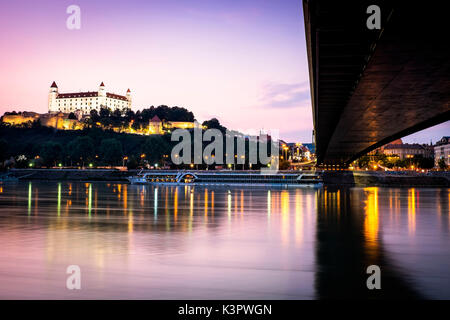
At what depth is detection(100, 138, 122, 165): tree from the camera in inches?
4906

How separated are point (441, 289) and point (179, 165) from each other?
110 m

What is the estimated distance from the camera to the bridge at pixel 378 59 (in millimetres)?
11969

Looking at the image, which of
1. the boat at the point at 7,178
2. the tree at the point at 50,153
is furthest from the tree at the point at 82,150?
the boat at the point at 7,178

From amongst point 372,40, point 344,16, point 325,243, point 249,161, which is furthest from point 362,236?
point 249,161

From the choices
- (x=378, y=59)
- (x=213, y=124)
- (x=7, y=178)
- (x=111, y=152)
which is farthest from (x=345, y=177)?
(x=213, y=124)

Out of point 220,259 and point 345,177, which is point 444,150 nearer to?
point 345,177

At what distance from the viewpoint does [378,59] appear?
Result: 16344 millimetres

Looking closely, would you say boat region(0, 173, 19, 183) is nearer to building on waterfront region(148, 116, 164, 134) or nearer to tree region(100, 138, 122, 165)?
tree region(100, 138, 122, 165)

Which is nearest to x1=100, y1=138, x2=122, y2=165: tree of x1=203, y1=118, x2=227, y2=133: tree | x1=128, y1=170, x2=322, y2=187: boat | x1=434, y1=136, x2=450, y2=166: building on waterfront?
x1=128, y1=170, x2=322, y2=187: boat

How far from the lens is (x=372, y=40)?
47.9 feet

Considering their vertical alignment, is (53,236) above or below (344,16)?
below

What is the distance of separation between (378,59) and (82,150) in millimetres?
121226

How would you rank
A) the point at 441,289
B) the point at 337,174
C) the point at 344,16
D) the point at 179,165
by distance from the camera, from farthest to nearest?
the point at 179,165 → the point at 337,174 → the point at 344,16 → the point at 441,289
